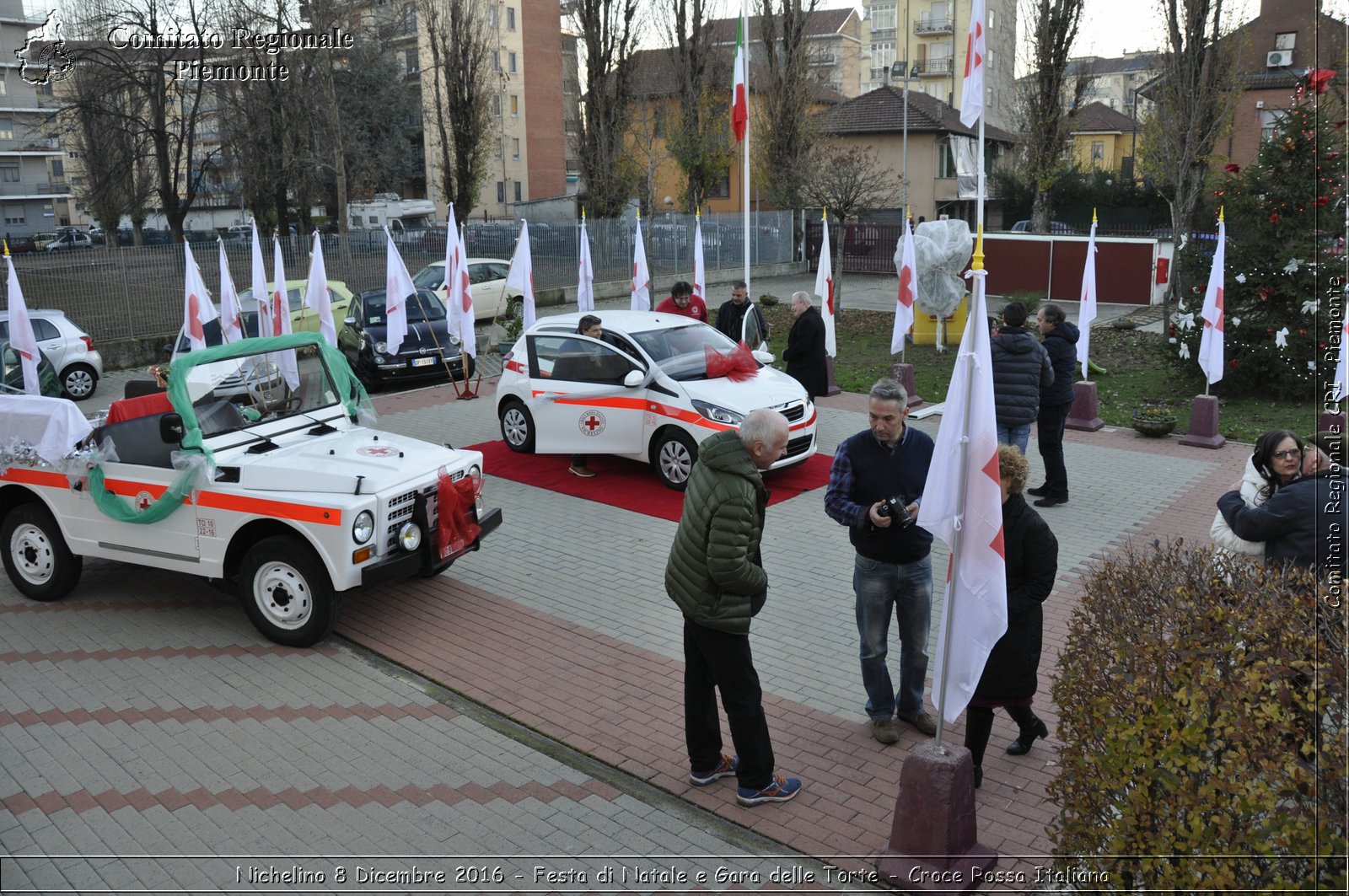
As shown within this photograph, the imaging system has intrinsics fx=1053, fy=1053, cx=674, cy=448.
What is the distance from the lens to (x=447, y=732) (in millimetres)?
6402

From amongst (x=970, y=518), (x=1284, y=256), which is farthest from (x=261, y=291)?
(x=1284, y=256)

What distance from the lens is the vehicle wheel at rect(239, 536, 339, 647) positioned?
729 cm

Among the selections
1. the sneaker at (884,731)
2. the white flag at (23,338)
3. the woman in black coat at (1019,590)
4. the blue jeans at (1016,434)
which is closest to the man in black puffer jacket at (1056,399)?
the blue jeans at (1016,434)

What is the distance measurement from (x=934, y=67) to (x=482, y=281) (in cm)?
6300

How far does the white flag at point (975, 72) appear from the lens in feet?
18.5

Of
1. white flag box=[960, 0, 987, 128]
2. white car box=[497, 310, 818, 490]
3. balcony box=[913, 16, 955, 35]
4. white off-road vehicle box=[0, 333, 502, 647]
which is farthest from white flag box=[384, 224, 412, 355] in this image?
balcony box=[913, 16, 955, 35]

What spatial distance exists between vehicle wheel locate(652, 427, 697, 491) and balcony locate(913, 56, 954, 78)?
2885 inches

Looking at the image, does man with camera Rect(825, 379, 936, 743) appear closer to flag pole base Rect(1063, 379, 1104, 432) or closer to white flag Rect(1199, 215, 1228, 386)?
flag pole base Rect(1063, 379, 1104, 432)

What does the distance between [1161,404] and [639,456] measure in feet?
26.7

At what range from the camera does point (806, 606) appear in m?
8.33

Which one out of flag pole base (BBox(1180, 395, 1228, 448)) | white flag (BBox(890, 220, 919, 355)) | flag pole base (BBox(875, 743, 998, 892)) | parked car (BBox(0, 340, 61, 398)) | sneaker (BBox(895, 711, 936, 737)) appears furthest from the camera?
white flag (BBox(890, 220, 919, 355))

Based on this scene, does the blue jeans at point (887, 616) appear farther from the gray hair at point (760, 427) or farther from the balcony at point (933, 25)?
the balcony at point (933, 25)

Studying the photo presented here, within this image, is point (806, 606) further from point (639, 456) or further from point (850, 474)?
point (639, 456)

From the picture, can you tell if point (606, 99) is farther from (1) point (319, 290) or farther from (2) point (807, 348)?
(2) point (807, 348)
